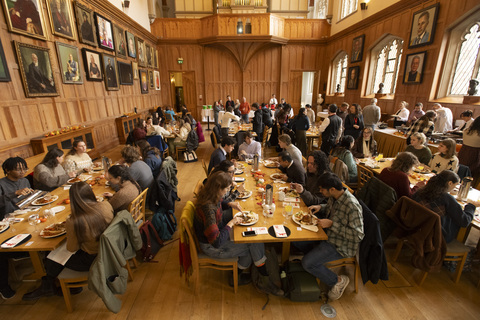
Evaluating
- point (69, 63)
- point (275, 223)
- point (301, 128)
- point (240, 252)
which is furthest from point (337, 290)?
point (69, 63)

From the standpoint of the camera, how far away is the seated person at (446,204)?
9.07ft

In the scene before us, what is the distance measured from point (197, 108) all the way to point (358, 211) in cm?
1443

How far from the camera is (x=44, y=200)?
127 inches

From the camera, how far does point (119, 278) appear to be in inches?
101

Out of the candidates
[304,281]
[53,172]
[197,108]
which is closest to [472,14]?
[304,281]

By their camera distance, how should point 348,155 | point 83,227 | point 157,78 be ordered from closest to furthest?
point 83,227 → point 348,155 → point 157,78

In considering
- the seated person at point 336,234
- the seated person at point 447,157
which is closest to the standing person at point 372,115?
the seated person at point 447,157

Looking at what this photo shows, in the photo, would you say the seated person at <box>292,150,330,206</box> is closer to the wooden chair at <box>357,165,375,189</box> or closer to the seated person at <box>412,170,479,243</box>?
the wooden chair at <box>357,165,375,189</box>

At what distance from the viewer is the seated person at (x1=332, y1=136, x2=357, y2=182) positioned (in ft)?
14.6

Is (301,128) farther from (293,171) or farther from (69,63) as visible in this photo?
(69,63)

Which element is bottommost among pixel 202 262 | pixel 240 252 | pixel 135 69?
pixel 202 262

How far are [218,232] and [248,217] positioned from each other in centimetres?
45

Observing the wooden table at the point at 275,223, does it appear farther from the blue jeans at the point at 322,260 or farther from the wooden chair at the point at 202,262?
the wooden chair at the point at 202,262

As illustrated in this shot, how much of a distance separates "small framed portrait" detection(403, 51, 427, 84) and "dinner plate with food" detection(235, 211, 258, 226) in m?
→ 8.65
